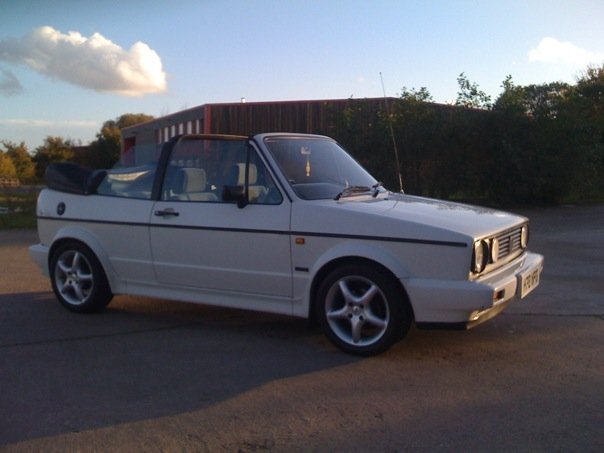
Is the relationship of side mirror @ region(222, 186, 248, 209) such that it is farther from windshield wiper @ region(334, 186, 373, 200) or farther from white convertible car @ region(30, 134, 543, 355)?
windshield wiper @ region(334, 186, 373, 200)

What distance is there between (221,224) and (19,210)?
50.1ft

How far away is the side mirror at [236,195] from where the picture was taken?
20.1 ft

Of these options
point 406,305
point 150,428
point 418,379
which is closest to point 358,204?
point 406,305

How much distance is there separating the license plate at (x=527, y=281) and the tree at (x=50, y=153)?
1901 inches

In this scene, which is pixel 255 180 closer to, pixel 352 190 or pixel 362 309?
pixel 352 190

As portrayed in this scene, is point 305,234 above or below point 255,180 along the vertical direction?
below

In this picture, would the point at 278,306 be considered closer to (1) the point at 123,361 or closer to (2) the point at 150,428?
(1) the point at 123,361

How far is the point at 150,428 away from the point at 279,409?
79 centimetres

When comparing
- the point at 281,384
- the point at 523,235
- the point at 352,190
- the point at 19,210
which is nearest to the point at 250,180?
the point at 352,190

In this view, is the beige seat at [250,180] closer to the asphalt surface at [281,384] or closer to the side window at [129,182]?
the side window at [129,182]

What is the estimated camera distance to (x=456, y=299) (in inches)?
210

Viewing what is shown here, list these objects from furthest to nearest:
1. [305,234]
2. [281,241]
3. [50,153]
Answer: [50,153], [281,241], [305,234]

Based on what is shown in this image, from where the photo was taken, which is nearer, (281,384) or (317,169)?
(281,384)

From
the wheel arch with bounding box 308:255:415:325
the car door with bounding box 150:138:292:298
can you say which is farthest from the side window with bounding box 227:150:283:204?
the wheel arch with bounding box 308:255:415:325
